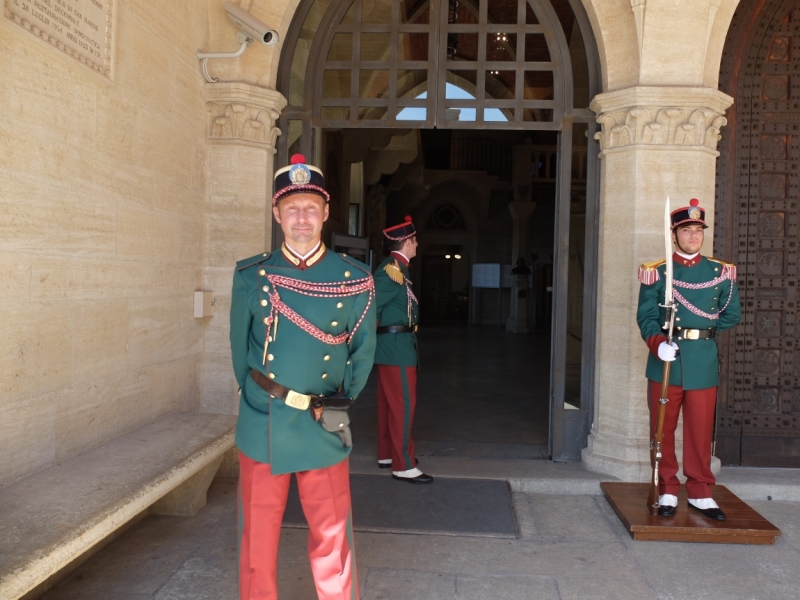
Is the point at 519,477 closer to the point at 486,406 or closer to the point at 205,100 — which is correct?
the point at 486,406

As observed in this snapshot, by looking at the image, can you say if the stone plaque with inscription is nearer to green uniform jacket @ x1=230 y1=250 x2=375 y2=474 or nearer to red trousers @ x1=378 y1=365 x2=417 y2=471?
green uniform jacket @ x1=230 y1=250 x2=375 y2=474

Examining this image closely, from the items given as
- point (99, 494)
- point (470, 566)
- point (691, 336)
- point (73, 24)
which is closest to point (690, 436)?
point (691, 336)

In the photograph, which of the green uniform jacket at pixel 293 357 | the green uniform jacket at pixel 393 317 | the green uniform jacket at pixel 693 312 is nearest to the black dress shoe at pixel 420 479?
the green uniform jacket at pixel 393 317

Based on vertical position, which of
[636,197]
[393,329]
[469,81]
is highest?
[469,81]

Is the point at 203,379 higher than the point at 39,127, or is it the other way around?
the point at 39,127

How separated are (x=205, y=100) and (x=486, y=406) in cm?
444

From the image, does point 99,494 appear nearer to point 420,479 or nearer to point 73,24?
point 73,24

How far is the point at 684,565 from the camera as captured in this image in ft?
12.0

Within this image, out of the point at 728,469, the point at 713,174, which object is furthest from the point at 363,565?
the point at 713,174

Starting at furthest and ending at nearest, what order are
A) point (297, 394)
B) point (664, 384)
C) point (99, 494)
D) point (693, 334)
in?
1. point (693, 334)
2. point (664, 384)
3. point (99, 494)
4. point (297, 394)

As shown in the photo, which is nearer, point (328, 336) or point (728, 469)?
point (328, 336)

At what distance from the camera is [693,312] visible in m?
4.07

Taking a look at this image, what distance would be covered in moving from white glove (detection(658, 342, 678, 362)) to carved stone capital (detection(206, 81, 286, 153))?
312 cm

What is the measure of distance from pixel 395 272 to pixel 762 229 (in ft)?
9.63
